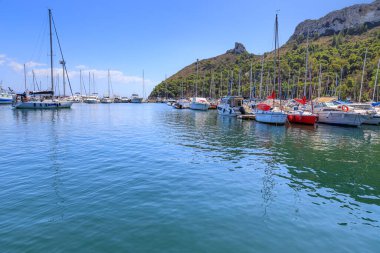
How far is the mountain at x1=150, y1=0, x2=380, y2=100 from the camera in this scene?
92.8 m

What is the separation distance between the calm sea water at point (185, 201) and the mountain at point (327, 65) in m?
51.0

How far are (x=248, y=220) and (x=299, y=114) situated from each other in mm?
36789

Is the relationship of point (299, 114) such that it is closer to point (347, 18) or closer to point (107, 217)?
point (107, 217)

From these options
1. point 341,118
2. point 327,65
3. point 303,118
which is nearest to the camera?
point 303,118

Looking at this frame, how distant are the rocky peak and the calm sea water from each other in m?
186

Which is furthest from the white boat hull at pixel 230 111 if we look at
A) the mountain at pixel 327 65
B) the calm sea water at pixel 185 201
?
the calm sea water at pixel 185 201

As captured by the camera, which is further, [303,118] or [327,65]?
[327,65]

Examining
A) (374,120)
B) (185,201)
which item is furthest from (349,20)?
(185,201)

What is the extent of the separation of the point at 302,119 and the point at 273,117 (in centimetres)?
482

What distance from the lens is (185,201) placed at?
10242mm

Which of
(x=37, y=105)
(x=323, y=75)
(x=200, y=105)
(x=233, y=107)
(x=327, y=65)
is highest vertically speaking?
(x=327, y=65)

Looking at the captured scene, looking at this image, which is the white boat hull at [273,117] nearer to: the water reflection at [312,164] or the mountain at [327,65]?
the water reflection at [312,164]

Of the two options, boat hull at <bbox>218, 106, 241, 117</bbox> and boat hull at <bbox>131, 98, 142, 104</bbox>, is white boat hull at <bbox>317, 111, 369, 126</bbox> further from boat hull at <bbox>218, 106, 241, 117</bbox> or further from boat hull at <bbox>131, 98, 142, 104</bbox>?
boat hull at <bbox>131, 98, 142, 104</bbox>

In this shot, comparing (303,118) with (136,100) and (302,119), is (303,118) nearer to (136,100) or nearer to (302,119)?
(302,119)
